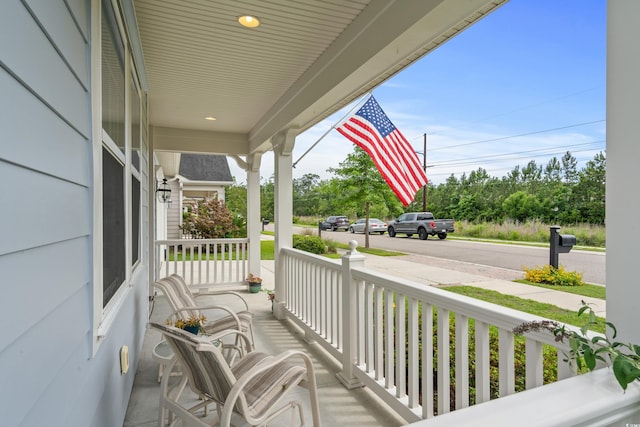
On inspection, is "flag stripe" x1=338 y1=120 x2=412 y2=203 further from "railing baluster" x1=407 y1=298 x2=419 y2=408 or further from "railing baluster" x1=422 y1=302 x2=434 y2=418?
"railing baluster" x1=422 y1=302 x2=434 y2=418

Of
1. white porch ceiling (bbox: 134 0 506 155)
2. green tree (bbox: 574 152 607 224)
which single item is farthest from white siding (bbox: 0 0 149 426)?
green tree (bbox: 574 152 607 224)

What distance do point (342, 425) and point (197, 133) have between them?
17.6ft

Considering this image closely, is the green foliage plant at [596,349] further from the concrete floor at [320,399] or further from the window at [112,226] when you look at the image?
the window at [112,226]

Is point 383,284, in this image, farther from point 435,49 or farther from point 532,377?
point 435,49

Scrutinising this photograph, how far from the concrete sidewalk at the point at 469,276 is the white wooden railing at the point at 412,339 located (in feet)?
2.50

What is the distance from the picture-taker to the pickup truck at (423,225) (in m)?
6.49

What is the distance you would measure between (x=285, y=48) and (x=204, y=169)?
1189cm

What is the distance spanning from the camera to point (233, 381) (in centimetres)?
171

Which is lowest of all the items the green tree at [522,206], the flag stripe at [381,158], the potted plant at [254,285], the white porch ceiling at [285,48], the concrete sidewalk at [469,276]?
the potted plant at [254,285]

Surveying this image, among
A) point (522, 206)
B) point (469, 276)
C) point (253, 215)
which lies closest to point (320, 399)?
point (522, 206)

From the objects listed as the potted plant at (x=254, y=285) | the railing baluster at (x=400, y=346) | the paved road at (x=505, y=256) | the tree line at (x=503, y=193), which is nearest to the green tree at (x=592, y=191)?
the tree line at (x=503, y=193)

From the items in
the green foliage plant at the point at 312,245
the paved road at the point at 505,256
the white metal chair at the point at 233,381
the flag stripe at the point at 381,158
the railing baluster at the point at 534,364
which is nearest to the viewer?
the railing baluster at the point at 534,364

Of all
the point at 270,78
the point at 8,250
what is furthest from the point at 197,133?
the point at 8,250

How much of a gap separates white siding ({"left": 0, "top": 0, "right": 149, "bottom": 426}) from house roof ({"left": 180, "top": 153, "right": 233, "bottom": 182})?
1267cm
